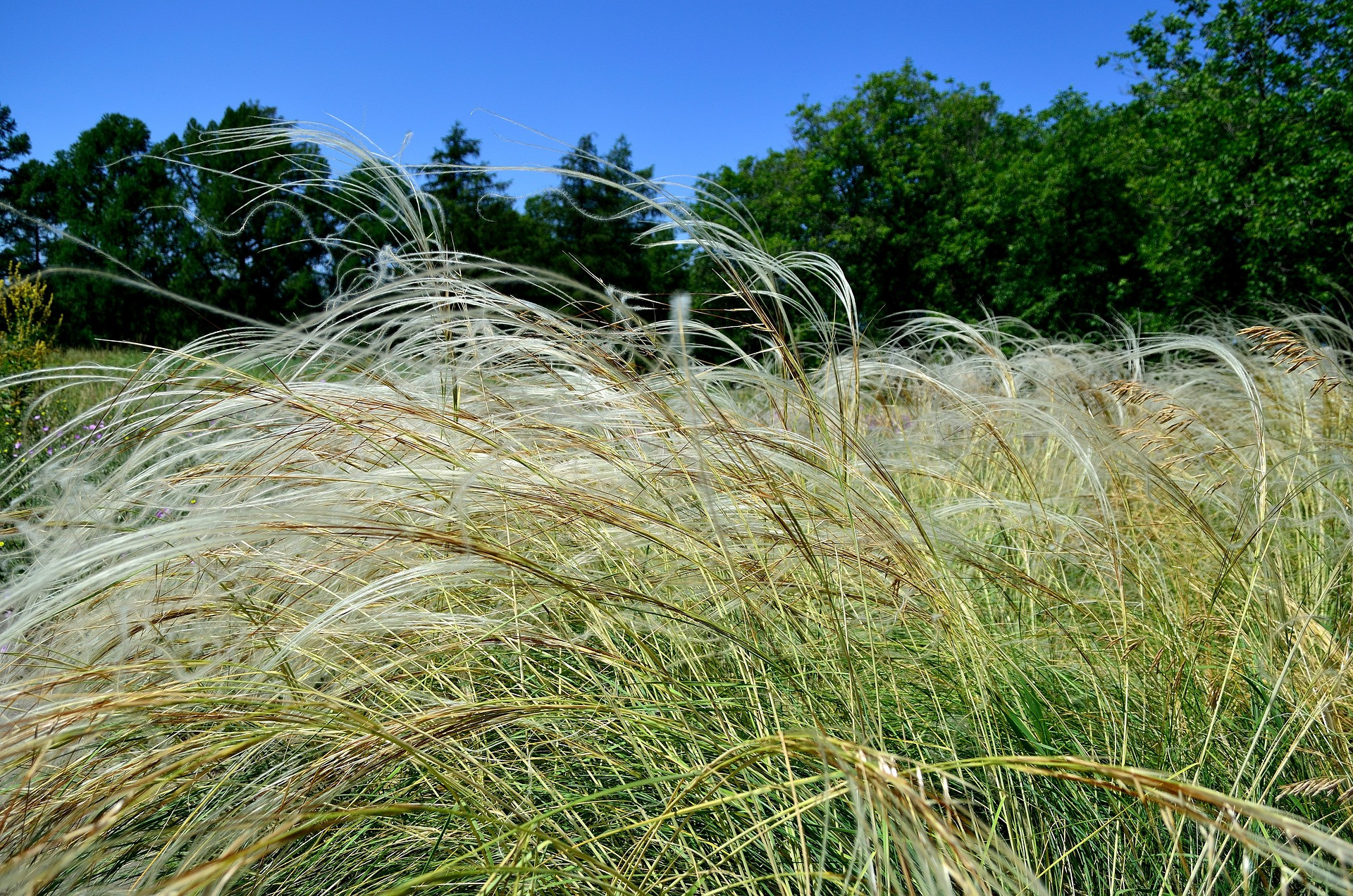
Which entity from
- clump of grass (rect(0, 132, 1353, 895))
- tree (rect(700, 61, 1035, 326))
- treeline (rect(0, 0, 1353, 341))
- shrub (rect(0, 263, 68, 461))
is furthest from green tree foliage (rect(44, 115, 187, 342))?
clump of grass (rect(0, 132, 1353, 895))

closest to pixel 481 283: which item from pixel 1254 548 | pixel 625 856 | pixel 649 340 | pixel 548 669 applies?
pixel 649 340

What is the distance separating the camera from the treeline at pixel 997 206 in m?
12.6

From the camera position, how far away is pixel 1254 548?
164cm

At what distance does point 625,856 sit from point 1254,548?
4.84 feet

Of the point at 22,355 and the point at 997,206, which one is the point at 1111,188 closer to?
the point at 997,206

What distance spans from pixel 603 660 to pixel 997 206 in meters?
22.5

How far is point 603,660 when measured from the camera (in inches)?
51.5

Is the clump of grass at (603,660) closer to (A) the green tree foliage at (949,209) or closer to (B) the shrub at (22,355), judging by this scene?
(B) the shrub at (22,355)

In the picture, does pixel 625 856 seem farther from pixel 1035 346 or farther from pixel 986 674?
pixel 1035 346

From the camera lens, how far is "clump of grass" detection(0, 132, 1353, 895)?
89 centimetres

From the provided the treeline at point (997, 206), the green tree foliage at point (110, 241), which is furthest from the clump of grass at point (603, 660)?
the green tree foliage at point (110, 241)

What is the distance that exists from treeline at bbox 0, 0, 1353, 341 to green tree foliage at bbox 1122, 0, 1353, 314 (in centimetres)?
4

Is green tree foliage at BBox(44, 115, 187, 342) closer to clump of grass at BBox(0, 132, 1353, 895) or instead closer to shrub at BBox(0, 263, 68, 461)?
shrub at BBox(0, 263, 68, 461)

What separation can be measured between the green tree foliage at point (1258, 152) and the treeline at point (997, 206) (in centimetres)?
4
